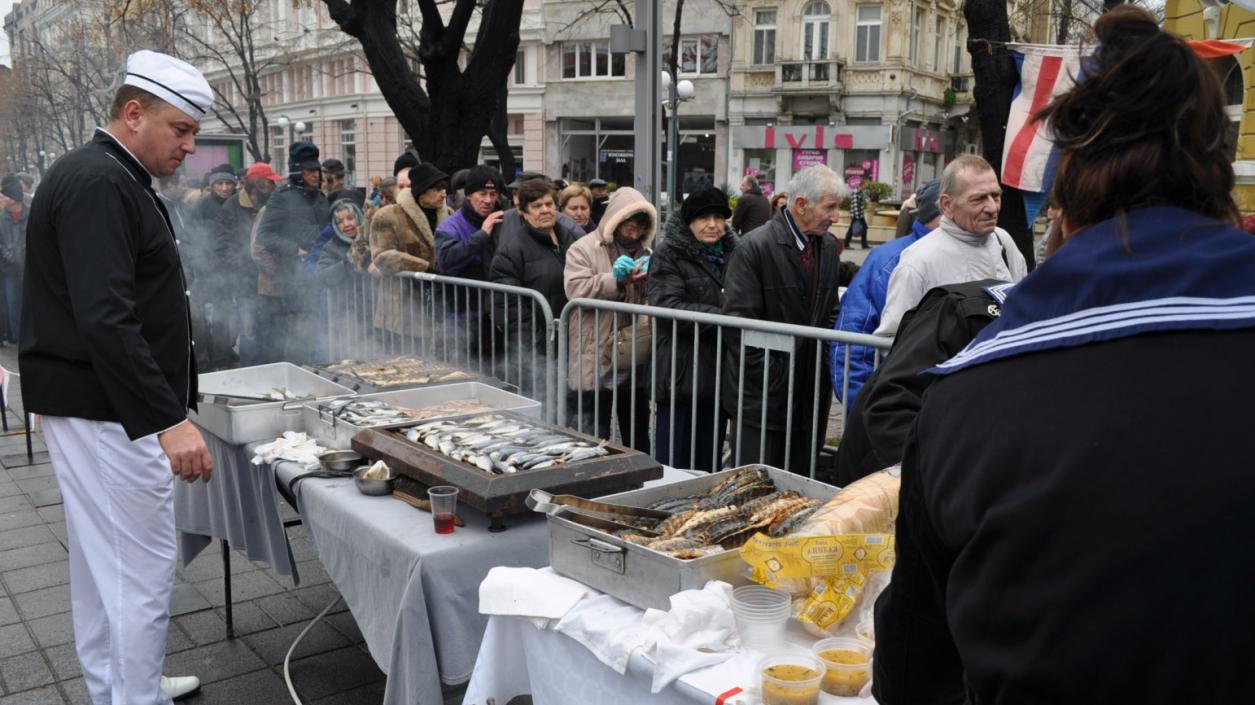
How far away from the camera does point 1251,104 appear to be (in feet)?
39.8

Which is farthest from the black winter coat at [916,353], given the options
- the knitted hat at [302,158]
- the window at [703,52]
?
the window at [703,52]

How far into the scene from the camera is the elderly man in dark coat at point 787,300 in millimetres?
4809

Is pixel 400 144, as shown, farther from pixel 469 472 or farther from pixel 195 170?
pixel 469 472

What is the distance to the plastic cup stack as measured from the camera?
237 centimetres

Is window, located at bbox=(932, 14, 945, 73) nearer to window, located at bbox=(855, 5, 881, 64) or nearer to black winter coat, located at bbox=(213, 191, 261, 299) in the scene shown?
window, located at bbox=(855, 5, 881, 64)

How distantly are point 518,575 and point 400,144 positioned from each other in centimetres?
5451

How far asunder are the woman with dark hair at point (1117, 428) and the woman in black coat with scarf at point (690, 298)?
3944 mm

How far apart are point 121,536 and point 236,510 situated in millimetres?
985

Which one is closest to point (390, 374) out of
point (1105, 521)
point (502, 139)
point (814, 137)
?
point (1105, 521)

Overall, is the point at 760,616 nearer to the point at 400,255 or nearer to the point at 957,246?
the point at 957,246

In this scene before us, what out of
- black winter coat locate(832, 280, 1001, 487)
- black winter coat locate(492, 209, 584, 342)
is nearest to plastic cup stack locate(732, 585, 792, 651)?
black winter coat locate(832, 280, 1001, 487)

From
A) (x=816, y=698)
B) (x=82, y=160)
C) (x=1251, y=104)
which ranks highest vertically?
(x=1251, y=104)

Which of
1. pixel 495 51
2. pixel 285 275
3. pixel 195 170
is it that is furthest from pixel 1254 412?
pixel 195 170

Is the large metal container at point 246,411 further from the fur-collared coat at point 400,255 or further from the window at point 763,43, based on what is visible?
the window at point 763,43
